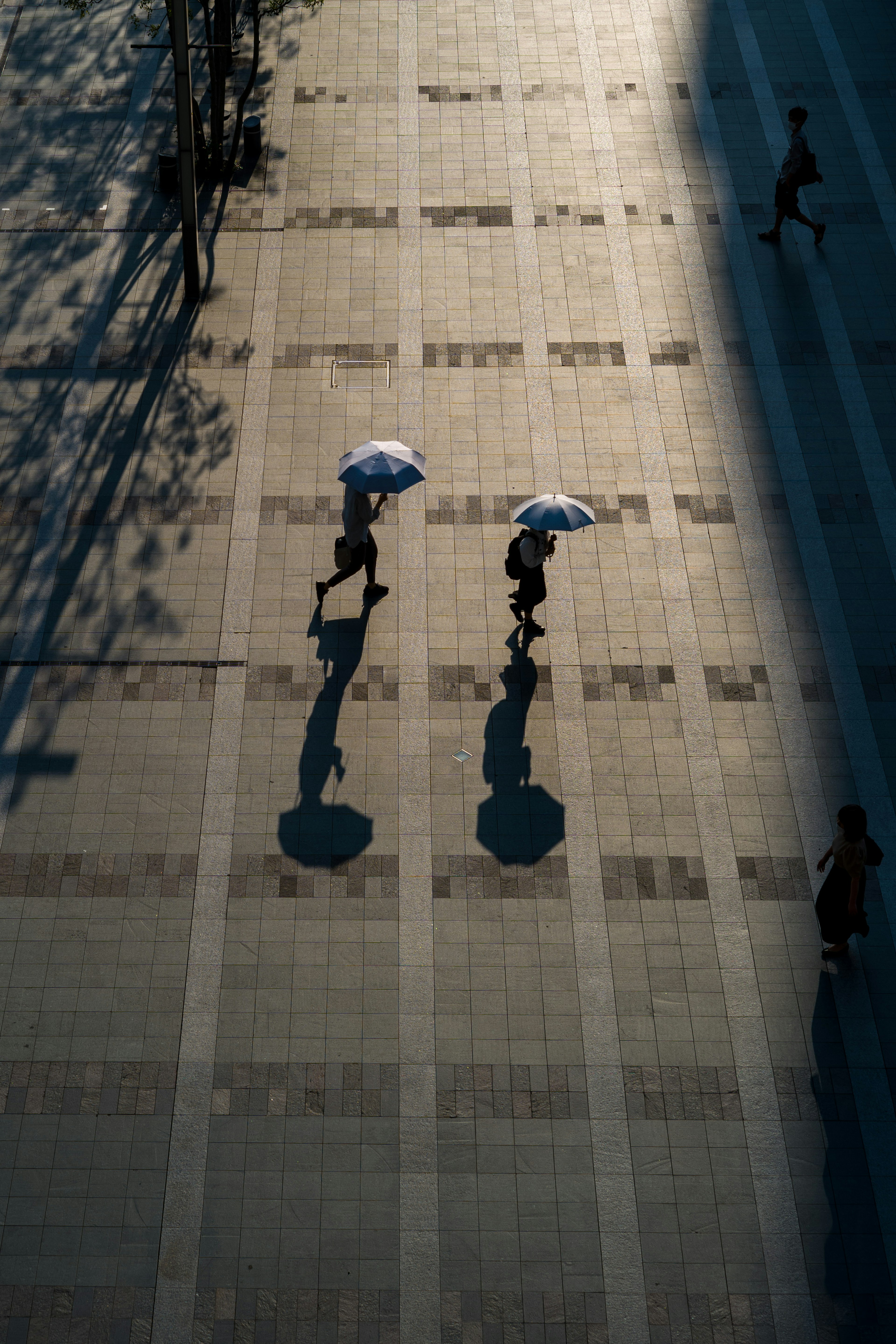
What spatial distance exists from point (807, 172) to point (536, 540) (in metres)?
7.20

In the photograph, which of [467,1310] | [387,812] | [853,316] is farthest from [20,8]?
[467,1310]

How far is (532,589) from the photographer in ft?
38.4

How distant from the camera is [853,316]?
14984 mm

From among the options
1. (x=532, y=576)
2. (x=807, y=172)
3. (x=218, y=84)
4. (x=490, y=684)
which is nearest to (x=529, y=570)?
(x=532, y=576)

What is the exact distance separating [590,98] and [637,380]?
19.6ft

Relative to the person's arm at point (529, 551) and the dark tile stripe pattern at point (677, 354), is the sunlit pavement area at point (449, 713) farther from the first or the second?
the person's arm at point (529, 551)

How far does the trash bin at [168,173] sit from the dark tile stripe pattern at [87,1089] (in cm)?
1178

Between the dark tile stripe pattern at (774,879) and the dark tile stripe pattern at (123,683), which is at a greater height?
the dark tile stripe pattern at (123,683)

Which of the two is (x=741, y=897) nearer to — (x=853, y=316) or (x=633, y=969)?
(x=633, y=969)

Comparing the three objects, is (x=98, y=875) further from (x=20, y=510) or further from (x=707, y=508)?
(x=707, y=508)

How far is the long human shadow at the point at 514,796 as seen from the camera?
10719 millimetres

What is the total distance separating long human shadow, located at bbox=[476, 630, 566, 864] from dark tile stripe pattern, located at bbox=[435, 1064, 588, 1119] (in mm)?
1856

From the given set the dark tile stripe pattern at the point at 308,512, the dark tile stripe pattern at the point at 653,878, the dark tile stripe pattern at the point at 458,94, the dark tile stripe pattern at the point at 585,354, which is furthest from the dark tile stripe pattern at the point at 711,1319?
the dark tile stripe pattern at the point at 458,94

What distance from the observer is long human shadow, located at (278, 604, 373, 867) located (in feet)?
35.0
